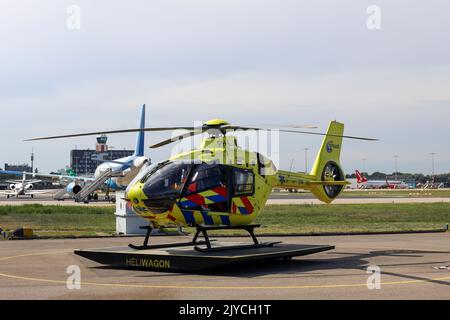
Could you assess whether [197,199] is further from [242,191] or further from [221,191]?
[242,191]

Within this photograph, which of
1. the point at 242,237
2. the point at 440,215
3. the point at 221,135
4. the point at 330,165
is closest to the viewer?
the point at 221,135

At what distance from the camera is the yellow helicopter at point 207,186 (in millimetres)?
14992

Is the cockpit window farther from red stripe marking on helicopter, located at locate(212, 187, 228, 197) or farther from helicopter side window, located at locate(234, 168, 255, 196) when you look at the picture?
helicopter side window, located at locate(234, 168, 255, 196)

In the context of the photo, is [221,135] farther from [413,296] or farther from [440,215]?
[440,215]

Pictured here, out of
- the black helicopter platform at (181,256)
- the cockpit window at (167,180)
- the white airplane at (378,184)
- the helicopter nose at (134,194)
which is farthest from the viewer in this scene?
the white airplane at (378,184)

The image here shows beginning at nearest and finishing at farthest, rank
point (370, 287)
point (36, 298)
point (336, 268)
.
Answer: point (36, 298) < point (370, 287) < point (336, 268)

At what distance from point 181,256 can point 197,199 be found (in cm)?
174

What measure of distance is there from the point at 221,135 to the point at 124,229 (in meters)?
10.7

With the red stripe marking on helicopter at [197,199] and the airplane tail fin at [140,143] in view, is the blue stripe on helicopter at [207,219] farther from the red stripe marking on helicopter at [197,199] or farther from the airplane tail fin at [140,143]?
the airplane tail fin at [140,143]

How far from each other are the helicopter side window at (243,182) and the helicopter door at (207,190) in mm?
379

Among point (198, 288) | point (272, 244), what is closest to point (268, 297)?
point (198, 288)

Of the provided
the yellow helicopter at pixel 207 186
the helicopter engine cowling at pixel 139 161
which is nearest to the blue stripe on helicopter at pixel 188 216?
the yellow helicopter at pixel 207 186

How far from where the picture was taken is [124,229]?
25.6 meters

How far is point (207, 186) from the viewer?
15.3 meters
